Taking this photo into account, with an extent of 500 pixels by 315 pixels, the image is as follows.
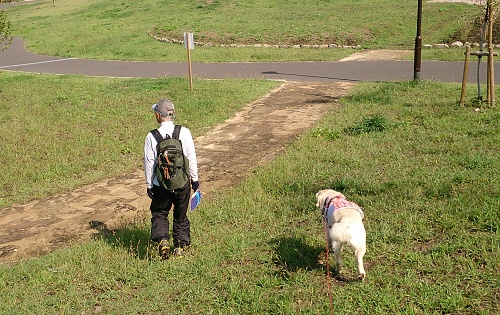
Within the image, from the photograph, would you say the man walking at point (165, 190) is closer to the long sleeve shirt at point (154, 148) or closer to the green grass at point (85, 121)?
the long sleeve shirt at point (154, 148)

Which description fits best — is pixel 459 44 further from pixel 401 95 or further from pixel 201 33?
pixel 201 33

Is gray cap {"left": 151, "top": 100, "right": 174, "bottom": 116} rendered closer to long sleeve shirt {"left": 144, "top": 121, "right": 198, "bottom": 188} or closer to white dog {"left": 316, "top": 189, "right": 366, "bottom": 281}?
long sleeve shirt {"left": 144, "top": 121, "right": 198, "bottom": 188}

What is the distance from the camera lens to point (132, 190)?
8.38 metres

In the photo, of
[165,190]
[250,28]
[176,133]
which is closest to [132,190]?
[165,190]

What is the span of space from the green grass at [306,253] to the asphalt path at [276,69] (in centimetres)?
810

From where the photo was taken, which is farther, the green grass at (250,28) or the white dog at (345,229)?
the green grass at (250,28)

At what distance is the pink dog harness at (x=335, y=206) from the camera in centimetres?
474

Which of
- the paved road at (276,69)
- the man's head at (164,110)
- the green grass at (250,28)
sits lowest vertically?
the paved road at (276,69)

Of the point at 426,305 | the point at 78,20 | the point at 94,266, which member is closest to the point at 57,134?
the point at 94,266

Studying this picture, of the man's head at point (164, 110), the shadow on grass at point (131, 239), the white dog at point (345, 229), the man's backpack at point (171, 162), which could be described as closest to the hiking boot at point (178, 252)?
the shadow on grass at point (131, 239)

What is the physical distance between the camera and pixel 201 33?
2705 centimetres

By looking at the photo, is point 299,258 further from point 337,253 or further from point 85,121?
point 85,121

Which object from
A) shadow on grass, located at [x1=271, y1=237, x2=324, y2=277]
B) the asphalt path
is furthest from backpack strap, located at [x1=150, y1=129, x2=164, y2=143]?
the asphalt path

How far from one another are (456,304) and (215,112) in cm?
943
